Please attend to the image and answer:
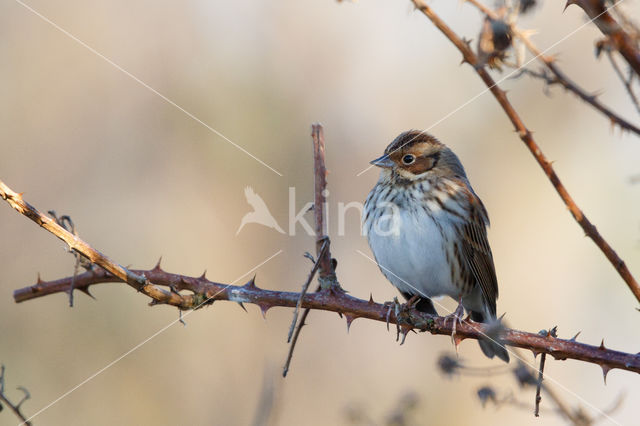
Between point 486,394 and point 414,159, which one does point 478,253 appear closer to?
point 414,159

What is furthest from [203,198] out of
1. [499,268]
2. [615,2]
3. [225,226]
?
[615,2]

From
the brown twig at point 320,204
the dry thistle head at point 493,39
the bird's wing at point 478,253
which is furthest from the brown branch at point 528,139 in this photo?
the bird's wing at point 478,253

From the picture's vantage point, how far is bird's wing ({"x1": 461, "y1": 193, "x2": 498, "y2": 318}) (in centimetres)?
446

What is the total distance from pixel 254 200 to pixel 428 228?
347 cm

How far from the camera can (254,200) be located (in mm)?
7469

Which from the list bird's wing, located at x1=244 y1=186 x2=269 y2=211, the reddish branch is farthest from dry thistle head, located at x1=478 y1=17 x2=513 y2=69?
bird's wing, located at x1=244 y1=186 x2=269 y2=211

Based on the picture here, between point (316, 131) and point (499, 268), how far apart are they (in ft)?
17.8

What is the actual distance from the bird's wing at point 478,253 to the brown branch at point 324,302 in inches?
59.4

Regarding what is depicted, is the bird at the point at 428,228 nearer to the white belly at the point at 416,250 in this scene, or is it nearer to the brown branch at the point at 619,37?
the white belly at the point at 416,250

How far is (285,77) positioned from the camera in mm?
8039

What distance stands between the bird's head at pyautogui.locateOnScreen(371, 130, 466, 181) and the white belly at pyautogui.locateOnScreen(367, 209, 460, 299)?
0.34 meters

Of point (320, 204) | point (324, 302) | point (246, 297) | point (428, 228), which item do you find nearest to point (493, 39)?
point (320, 204)

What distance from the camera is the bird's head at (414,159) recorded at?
454 cm

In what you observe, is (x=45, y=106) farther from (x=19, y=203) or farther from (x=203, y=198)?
(x=19, y=203)
